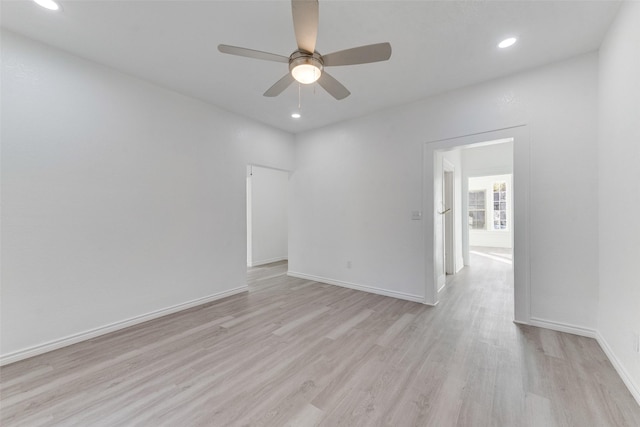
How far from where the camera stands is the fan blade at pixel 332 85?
209 centimetres

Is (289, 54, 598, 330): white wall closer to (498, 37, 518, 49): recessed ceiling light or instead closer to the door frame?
the door frame

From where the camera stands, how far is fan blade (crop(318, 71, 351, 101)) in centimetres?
209

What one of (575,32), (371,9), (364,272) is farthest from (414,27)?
(364,272)

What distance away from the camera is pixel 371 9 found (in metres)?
1.99

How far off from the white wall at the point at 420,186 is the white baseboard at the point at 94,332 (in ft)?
6.82

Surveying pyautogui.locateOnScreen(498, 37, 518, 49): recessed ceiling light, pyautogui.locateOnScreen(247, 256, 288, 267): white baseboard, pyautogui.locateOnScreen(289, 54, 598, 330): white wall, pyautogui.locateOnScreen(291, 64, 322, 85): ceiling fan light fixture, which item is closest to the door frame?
pyautogui.locateOnScreen(289, 54, 598, 330): white wall

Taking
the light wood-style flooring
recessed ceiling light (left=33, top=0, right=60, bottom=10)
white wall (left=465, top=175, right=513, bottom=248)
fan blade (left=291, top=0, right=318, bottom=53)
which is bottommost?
the light wood-style flooring

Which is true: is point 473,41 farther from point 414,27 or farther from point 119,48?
point 119,48

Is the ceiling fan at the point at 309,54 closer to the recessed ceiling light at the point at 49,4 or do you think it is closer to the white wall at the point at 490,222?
the recessed ceiling light at the point at 49,4

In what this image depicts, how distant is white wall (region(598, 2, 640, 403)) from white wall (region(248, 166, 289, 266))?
5.01 metres

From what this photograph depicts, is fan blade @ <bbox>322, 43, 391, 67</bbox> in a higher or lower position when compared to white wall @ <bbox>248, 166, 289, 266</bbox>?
higher

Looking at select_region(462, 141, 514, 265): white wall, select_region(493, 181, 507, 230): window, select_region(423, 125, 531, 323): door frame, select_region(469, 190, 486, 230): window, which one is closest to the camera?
select_region(423, 125, 531, 323): door frame

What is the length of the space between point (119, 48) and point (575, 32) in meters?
4.19

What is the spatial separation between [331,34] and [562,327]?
371cm
